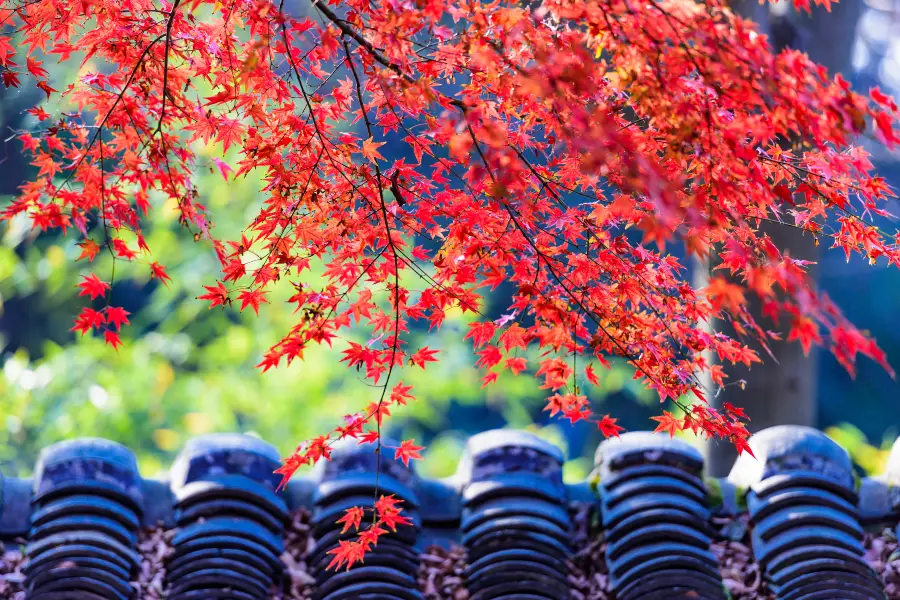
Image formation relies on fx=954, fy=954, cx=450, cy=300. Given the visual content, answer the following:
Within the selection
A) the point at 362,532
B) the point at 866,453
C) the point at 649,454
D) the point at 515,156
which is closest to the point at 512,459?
the point at 649,454

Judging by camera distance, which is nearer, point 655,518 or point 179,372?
point 655,518

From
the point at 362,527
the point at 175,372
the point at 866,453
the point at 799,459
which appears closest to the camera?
the point at 362,527

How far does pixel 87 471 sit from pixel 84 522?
19 cm

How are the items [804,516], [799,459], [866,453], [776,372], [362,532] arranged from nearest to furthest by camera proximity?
[362,532], [804,516], [799,459], [776,372], [866,453]

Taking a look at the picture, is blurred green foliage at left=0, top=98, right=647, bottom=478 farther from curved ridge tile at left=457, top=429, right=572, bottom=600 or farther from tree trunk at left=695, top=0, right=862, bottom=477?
curved ridge tile at left=457, top=429, right=572, bottom=600

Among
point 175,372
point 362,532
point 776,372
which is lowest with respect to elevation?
point 362,532

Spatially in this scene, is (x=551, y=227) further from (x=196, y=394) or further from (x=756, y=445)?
(x=196, y=394)

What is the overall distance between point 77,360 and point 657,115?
6972mm

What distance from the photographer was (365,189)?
244 centimetres

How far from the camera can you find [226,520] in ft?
10.3

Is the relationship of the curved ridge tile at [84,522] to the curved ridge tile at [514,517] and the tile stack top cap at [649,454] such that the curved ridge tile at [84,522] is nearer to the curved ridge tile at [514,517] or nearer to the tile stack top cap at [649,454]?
the curved ridge tile at [514,517]

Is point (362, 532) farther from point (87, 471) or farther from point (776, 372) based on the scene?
point (776, 372)

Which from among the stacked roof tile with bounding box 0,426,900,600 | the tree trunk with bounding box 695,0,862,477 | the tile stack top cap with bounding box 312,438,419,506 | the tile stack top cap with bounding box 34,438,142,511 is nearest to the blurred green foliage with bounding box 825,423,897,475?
the tree trunk with bounding box 695,0,862,477

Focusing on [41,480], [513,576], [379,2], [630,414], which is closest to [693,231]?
[379,2]
